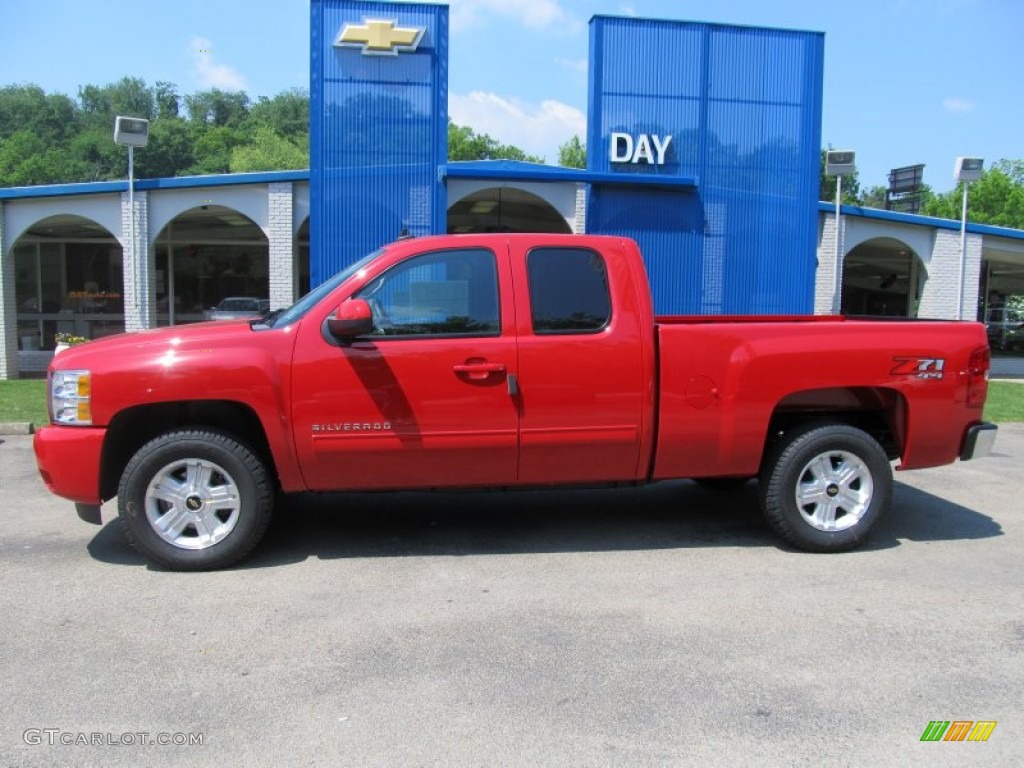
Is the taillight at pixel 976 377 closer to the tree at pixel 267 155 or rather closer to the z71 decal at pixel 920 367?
the z71 decal at pixel 920 367

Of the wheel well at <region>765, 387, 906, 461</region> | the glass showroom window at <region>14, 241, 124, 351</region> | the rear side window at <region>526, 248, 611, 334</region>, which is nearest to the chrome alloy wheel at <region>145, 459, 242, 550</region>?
the rear side window at <region>526, 248, 611, 334</region>

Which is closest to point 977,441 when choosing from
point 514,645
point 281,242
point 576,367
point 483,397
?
point 576,367

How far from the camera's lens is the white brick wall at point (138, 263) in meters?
14.6

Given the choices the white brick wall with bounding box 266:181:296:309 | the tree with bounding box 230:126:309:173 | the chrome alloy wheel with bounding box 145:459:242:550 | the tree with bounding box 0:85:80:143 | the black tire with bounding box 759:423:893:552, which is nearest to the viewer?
the chrome alloy wheel with bounding box 145:459:242:550

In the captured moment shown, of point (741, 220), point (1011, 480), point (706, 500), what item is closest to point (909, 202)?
point (741, 220)

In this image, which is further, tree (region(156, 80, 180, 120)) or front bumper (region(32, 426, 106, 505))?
tree (region(156, 80, 180, 120))

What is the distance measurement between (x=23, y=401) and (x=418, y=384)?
9580 millimetres

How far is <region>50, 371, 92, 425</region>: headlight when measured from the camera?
4.72 meters

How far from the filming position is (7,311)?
15141 millimetres

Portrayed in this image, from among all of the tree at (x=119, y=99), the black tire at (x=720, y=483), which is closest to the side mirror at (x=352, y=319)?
the black tire at (x=720, y=483)

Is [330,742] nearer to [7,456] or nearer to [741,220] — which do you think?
[7,456]

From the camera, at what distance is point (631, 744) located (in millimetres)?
3039

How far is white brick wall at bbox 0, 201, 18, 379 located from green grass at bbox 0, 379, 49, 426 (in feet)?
1.74

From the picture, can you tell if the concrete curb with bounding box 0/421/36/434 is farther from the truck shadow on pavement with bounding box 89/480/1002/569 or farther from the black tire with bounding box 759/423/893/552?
the black tire with bounding box 759/423/893/552
